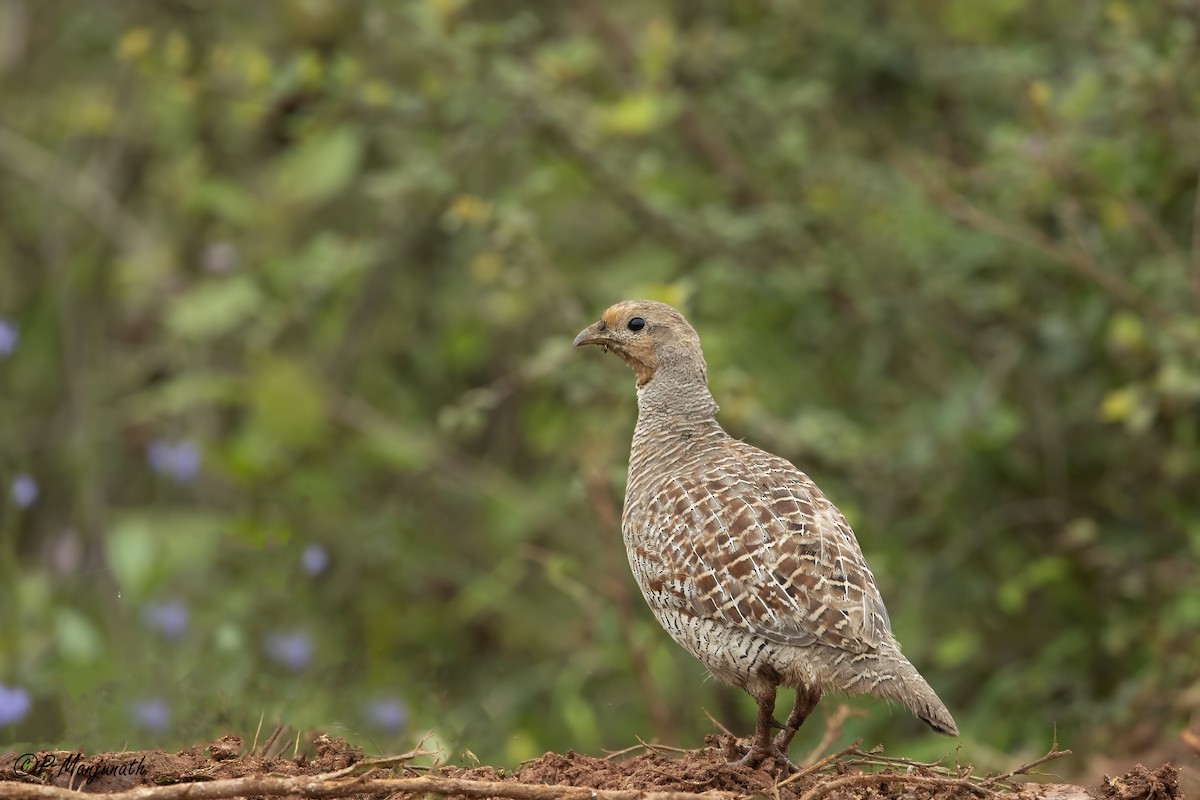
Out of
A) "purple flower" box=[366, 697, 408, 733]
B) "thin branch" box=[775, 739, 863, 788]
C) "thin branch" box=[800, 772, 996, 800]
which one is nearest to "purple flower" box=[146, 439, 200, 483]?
"purple flower" box=[366, 697, 408, 733]

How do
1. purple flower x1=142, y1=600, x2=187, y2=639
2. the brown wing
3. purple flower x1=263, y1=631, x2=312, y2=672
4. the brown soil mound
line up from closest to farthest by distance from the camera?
1. the brown soil mound
2. the brown wing
3. purple flower x1=263, y1=631, x2=312, y2=672
4. purple flower x1=142, y1=600, x2=187, y2=639

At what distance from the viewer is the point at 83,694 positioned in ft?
13.9

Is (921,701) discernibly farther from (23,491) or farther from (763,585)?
(23,491)

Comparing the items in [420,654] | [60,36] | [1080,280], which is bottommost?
[420,654]

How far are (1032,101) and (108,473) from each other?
21.9ft

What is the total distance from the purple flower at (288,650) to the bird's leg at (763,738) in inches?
84.1

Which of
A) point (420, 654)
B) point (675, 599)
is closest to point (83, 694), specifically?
point (675, 599)

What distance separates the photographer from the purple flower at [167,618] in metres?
5.60

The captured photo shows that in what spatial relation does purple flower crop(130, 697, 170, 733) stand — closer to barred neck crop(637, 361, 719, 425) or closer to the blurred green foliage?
the blurred green foliage

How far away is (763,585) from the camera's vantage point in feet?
12.8

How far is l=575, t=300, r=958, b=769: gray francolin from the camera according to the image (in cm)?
379

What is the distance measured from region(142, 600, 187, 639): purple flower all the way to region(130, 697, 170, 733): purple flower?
2.77 feet

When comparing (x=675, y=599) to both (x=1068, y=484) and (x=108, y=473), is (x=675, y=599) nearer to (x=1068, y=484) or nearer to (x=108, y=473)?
(x=1068, y=484)

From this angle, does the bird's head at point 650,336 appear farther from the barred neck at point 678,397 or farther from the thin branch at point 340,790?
the thin branch at point 340,790
